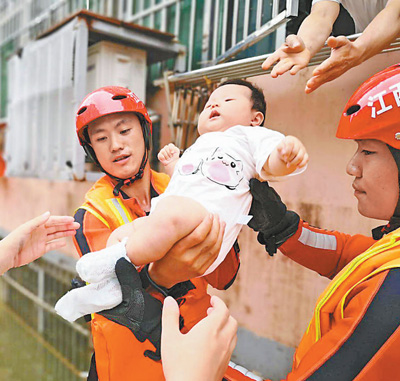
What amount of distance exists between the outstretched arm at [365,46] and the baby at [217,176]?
0.23 meters

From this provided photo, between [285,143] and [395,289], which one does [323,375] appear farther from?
[285,143]

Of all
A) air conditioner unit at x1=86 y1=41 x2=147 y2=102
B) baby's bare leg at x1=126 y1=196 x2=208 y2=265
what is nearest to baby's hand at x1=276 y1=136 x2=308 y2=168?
baby's bare leg at x1=126 y1=196 x2=208 y2=265

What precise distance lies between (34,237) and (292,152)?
0.95m

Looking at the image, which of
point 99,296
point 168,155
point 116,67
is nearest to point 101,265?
point 99,296

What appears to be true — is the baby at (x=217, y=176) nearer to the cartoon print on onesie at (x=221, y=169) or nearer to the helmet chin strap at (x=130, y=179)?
the cartoon print on onesie at (x=221, y=169)

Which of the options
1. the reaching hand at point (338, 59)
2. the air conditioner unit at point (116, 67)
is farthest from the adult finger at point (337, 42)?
the air conditioner unit at point (116, 67)

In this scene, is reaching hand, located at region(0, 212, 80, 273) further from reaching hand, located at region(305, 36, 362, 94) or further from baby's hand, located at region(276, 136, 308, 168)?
reaching hand, located at region(305, 36, 362, 94)

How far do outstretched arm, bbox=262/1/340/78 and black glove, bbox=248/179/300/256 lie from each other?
357 millimetres

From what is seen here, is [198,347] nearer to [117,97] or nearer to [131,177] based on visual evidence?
[131,177]

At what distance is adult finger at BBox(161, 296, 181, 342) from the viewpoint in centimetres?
86

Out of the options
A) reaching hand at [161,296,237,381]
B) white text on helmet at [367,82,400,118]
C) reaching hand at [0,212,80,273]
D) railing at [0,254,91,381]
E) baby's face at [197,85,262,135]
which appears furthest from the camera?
railing at [0,254,91,381]

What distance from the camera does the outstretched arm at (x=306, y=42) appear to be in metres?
1.10

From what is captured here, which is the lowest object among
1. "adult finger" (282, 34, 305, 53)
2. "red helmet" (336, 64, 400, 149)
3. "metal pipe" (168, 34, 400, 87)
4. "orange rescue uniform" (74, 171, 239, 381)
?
"orange rescue uniform" (74, 171, 239, 381)

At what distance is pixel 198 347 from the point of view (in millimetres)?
826
